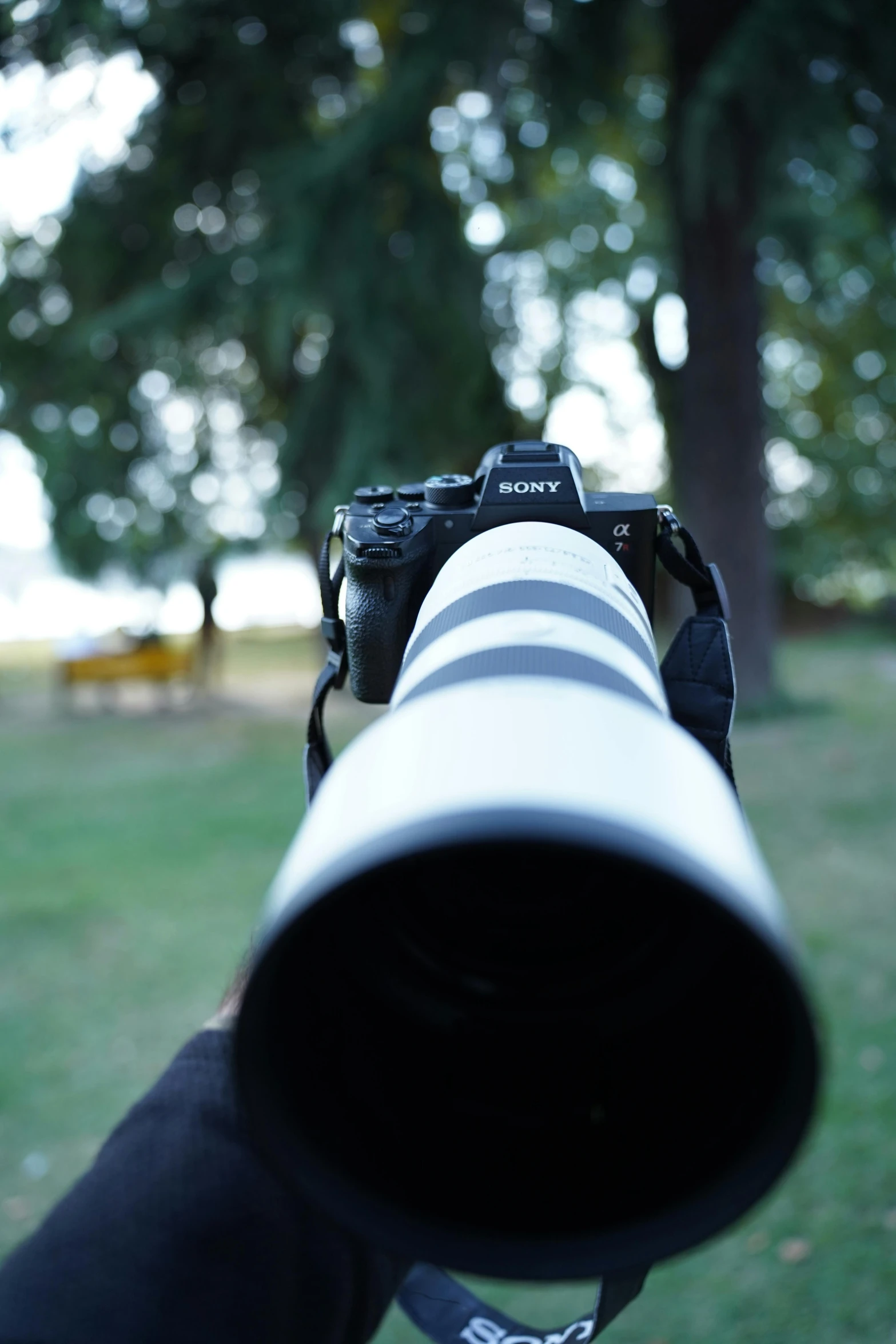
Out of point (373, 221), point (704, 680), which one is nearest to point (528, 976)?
point (704, 680)

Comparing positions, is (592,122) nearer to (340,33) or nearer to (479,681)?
(340,33)

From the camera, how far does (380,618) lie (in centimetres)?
128

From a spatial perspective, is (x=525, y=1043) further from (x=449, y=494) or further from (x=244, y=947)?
(x=244, y=947)

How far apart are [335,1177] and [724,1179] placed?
0.25 m

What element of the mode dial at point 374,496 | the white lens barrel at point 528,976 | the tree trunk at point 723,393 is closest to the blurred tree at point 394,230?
the tree trunk at point 723,393

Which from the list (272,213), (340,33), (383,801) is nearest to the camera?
(383,801)

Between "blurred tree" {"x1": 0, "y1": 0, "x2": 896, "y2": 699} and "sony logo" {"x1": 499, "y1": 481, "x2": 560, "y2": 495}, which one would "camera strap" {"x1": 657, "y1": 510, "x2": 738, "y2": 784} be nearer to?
"sony logo" {"x1": 499, "y1": 481, "x2": 560, "y2": 495}

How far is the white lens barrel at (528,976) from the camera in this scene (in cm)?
59

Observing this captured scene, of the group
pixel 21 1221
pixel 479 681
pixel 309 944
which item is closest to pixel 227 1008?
pixel 309 944

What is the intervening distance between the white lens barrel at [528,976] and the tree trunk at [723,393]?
255 inches

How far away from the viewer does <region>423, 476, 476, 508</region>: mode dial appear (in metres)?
1.36

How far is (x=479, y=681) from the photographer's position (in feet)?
2.42

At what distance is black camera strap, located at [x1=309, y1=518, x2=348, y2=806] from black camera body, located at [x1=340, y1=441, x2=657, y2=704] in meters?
0.03

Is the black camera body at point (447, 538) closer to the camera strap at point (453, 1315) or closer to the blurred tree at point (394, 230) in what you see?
the camera strap at point (453, 1315)
